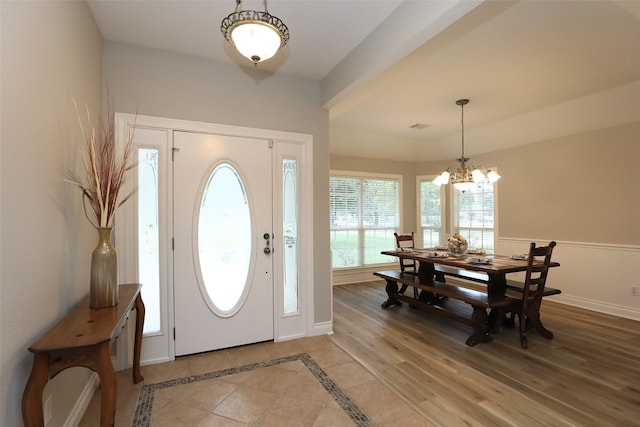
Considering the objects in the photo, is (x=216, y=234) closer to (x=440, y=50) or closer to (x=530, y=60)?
(x=440, y=50)

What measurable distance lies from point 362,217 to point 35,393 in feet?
Result: 17.7

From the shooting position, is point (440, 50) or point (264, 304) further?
point (264, 304)

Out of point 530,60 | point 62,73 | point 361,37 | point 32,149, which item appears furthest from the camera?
point 530,60

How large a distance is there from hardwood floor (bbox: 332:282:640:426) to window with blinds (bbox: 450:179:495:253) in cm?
188

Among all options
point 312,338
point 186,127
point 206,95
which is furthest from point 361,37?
point 312,338

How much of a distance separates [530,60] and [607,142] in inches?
86.2

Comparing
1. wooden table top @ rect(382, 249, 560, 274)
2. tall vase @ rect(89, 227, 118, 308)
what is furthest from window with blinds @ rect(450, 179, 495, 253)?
tall vase @ rect(89, 227, 118, 308)

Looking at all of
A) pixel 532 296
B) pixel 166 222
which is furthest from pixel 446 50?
pixel 166 222

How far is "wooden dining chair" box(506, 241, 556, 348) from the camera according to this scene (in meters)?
3.04

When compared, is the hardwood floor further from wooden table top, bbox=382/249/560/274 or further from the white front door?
the white front door

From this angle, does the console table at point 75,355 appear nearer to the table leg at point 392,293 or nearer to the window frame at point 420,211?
the table leg at point 392,293

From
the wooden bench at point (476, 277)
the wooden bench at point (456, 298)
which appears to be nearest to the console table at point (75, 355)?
the wooden bench at point (456, 298)

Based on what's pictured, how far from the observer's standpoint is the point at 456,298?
3.32 m

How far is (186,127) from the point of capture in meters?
2.84
